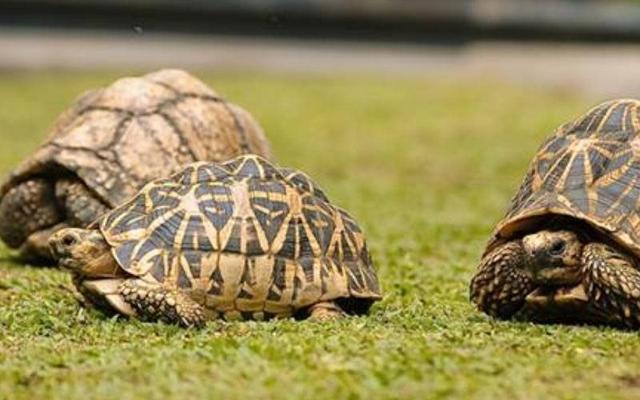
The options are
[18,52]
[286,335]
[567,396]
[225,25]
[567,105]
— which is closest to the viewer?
[567,396]

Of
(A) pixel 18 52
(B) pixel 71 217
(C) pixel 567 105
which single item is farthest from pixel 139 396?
(A) pixel 18 52

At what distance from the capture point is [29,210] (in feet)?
25.1

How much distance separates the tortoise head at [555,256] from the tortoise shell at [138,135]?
2671 mm

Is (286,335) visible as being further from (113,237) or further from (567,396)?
(567,396)

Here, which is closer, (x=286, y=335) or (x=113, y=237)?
(x=286, y=335)

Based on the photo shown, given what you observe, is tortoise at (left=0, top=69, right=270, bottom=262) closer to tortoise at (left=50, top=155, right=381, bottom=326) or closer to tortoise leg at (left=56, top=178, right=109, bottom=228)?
tortoise leg at (left=56, top=178, right=109, bottom=228)

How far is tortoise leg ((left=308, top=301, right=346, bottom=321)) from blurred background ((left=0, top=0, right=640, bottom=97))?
1416 centimetres

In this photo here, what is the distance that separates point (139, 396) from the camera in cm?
430

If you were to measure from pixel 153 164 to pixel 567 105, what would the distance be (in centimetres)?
1030

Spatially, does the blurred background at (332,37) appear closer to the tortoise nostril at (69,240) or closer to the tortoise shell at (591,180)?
the tortoise shell at (591,180)

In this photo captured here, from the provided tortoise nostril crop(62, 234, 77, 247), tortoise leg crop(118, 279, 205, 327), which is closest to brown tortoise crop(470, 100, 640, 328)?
tortoise leg crop(118, 279, 205, 327)

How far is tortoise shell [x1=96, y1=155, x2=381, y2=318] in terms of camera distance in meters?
5.45

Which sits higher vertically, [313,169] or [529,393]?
[529,393]

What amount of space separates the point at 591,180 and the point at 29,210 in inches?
132
